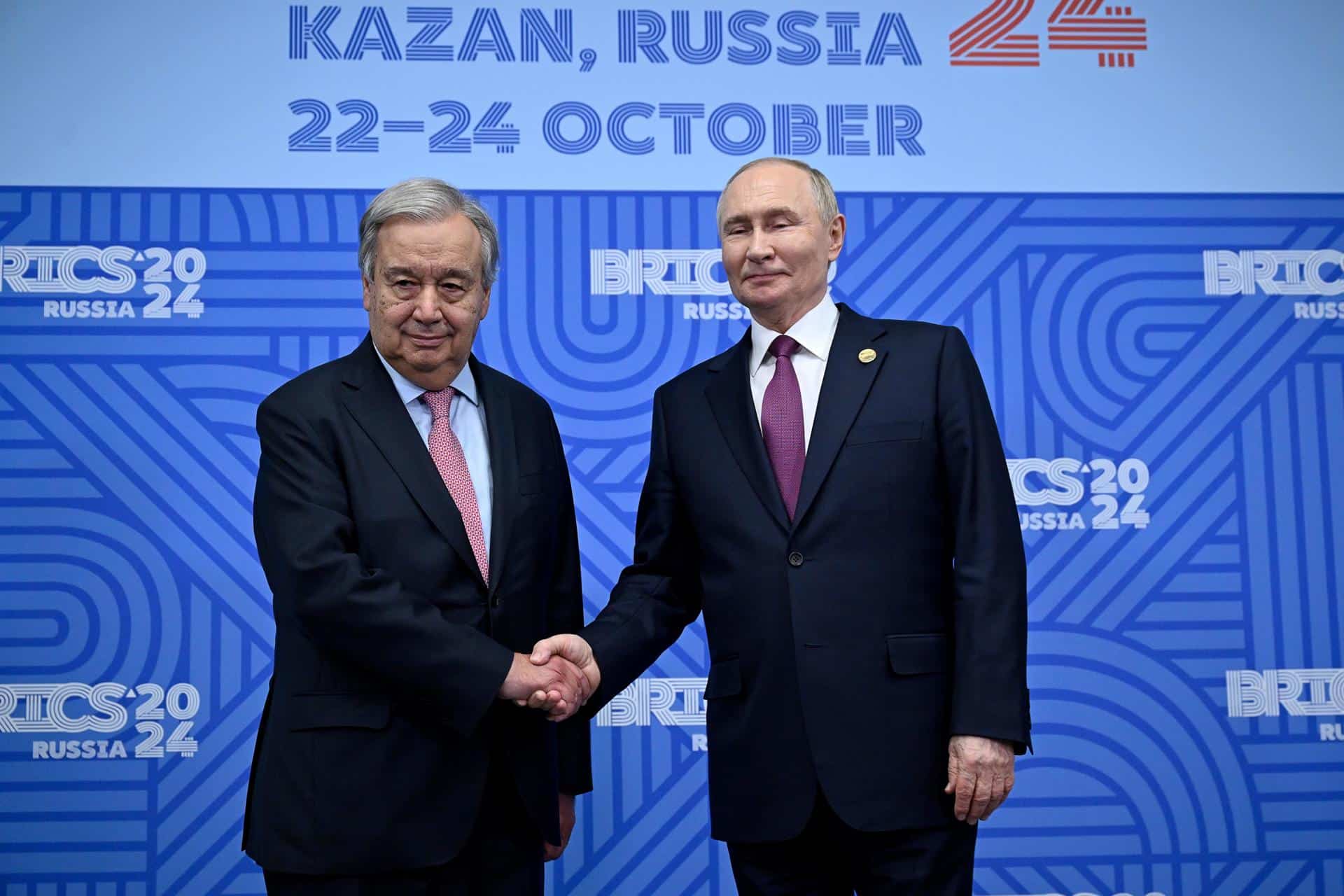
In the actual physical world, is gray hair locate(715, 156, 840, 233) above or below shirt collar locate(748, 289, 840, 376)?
above

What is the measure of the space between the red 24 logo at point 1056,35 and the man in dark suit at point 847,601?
1.49 metres

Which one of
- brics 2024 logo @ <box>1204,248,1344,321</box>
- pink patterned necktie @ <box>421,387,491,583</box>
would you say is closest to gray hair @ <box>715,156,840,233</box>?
pink patterned necktie @ <box>421,387,491,583</box>

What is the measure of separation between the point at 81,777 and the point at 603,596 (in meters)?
1.40

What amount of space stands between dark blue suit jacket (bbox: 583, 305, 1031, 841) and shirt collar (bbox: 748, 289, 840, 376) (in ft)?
0.15

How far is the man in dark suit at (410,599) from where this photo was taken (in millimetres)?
1765

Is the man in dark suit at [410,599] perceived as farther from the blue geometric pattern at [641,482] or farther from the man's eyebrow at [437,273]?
the blue geometric pattern at [641,482]

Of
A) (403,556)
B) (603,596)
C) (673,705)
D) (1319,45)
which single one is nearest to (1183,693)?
(673,705)

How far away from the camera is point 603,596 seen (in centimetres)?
309

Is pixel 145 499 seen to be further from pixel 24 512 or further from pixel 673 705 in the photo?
pixel 673 705

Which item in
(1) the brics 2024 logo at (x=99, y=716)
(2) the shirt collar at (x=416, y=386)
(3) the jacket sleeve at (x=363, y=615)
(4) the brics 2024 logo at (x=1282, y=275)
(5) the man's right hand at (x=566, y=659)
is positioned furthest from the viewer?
(4) the brics 2024 logo at (x=1282, y=275)

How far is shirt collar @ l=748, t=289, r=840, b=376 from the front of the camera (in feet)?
6.77

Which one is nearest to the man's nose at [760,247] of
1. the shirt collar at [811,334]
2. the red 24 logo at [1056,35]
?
the shirt collar at [811,334]

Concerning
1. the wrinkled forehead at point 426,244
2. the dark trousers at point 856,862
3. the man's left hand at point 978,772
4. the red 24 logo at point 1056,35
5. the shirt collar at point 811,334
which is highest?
the red 24 logo at point 1056,35

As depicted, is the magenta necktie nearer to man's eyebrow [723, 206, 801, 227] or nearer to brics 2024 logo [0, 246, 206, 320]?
man's eyebrow [723, 206, 801, 227]
